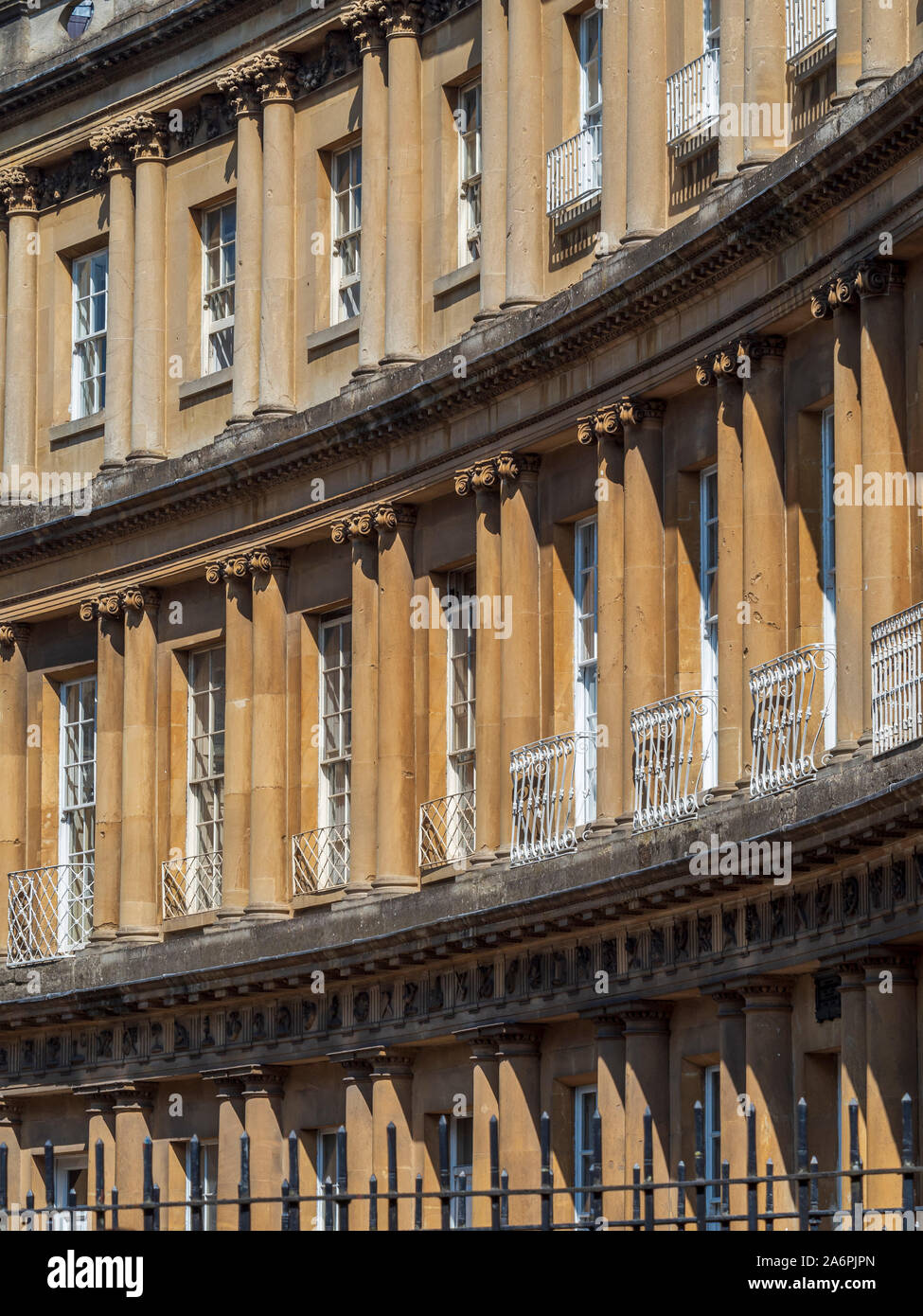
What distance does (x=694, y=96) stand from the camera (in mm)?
28688

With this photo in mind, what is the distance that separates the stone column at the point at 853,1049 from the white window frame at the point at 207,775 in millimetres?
12743

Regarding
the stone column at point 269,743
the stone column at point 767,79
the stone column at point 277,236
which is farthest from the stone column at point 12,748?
the stone column at point 767,79

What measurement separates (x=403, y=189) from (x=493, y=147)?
1.79m

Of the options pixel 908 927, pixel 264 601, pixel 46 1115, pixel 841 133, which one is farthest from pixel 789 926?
pixel 46 1115

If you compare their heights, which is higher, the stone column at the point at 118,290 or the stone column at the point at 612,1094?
the stone column at the point at 118,290

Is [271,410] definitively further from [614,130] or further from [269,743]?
[614,130]

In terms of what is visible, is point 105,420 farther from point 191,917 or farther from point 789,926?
point 789,926

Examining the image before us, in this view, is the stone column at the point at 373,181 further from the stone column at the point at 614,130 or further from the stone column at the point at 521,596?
the stone column at the point at 614,130

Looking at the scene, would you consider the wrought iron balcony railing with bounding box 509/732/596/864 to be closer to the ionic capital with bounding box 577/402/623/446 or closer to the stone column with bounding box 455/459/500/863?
the stone column with bounding box 455/459/500/863

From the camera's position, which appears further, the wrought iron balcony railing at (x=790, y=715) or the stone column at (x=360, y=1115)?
the stone column at (x=360, y=1115)

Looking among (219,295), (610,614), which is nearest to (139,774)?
(219,295)

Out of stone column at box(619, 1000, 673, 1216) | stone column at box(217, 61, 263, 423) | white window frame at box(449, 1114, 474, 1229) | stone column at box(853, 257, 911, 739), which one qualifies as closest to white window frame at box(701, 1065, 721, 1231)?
stone column at box(619, 1000, 673, 1216)

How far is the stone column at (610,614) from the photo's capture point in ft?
95.3

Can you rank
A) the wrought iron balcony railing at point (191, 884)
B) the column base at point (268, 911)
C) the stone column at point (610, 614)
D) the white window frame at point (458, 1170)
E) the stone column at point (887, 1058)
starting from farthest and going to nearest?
the wrought iron balcony railing at point (191, 884) < the column base at point (268, 911) < the white window frame at point (458, 1170) < the stone column at point (610, 614) < the stone column at point (887, 1058)
